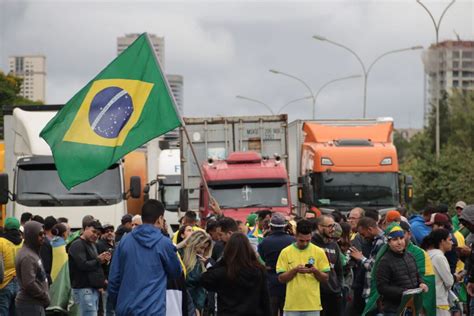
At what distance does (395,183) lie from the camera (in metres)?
31.0

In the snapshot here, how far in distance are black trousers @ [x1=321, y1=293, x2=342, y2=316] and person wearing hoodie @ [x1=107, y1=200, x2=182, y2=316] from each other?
364cm

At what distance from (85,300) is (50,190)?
30.4 ft

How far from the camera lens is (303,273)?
1342 centimetres

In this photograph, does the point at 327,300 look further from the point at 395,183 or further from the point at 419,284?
the point at 395,183

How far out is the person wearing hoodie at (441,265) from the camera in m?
14.3

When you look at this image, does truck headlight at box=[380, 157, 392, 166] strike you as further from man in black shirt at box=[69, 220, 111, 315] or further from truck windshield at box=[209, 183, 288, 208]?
man in black shirt at box=[69, 220, 111, 315]

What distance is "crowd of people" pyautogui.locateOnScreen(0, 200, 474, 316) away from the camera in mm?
10789

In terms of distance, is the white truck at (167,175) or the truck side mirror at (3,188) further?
the white truck at (167,175)

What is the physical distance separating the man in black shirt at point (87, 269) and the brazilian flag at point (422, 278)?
421 cm

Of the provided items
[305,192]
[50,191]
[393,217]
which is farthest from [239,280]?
[305,192]

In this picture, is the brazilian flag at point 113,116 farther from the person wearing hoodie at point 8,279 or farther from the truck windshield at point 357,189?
the truck windshield at point 357,189

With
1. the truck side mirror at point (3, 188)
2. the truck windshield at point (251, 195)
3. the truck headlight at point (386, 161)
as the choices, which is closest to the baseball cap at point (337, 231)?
the truck side mirror at point (3, 188)

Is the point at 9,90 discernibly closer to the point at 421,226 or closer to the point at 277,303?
the point at 421,226

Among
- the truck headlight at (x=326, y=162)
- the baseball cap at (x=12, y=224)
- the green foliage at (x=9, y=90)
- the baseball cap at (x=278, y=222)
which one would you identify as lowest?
the baseball cap at (x=12, y=224)
